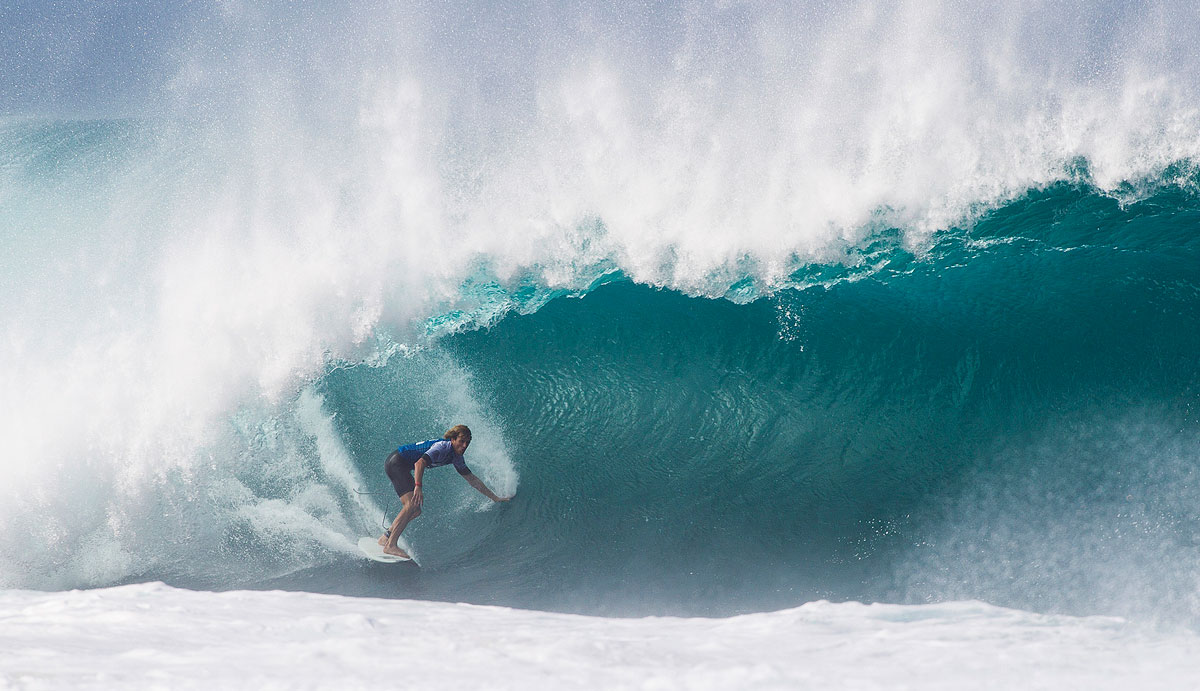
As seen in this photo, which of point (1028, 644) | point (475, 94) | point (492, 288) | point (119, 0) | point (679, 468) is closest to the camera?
point (1028, 644)

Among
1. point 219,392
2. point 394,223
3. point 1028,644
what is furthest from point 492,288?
point 1028,644

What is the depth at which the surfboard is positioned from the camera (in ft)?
19.7

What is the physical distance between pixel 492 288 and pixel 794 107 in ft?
13.3

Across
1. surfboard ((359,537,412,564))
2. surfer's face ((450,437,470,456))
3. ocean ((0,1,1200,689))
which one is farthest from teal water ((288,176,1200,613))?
surfer's face ((450,437,470,456))

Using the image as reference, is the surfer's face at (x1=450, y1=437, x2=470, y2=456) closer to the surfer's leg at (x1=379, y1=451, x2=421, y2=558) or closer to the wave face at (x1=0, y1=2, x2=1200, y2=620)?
the surfer's leg at (x1=379, y1=451, x2=421, y2=558)

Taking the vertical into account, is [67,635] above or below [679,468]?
below

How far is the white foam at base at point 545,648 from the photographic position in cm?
324

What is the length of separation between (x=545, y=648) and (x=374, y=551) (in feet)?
9.34

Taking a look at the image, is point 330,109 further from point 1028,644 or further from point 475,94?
point 1028,644

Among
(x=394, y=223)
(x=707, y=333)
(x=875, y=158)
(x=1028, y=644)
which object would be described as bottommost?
(x=1028, y=644)

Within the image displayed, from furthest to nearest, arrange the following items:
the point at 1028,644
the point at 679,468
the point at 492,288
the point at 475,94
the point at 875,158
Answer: the point at 475,94 → the point at 492,288 → the point at 875,158 → the point at 679,468 → the point at 1028,644

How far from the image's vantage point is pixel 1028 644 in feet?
12.1

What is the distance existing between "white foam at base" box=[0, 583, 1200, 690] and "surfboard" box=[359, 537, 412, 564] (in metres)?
1.44

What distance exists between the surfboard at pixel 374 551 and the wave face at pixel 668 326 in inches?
5.5
